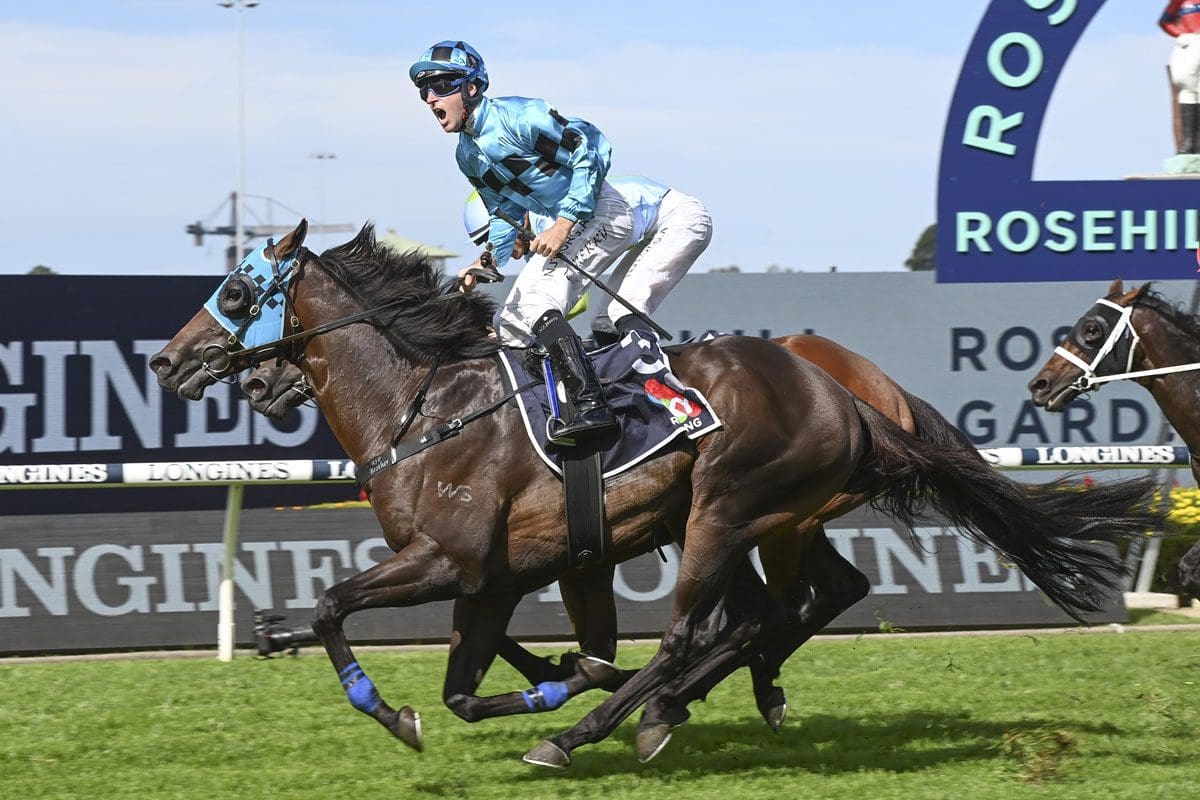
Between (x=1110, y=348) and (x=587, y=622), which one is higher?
(x=1110, y=348)

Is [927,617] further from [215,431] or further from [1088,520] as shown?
[215,431]

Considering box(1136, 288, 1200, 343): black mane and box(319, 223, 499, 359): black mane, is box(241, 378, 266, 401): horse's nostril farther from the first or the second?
box(1136, 288, 1200, 343): black mane

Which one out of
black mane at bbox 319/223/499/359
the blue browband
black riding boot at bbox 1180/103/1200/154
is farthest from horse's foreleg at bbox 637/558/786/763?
black riding boot at bbox 1180/103/1200/154

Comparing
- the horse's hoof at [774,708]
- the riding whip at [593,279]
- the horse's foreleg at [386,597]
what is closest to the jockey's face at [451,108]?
the riding whip at [593,279]

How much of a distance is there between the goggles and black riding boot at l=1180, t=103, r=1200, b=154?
21.7ft

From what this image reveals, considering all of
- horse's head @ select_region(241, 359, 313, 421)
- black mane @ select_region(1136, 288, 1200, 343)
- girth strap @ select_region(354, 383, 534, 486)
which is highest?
black mane @ select_region(1136, 288, 1200, 343)

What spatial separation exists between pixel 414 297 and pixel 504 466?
65 centimetres

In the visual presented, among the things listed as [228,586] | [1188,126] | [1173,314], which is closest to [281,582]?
[228,586]

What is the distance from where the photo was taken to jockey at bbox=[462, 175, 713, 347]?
4801 millimetres

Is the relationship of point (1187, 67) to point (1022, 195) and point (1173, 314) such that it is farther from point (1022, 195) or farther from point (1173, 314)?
point (1173, 314)

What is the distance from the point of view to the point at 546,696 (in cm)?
433

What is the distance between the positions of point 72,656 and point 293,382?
2521 millimetres

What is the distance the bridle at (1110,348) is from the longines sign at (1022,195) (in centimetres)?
271

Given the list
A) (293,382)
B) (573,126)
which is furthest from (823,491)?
(293,382)
